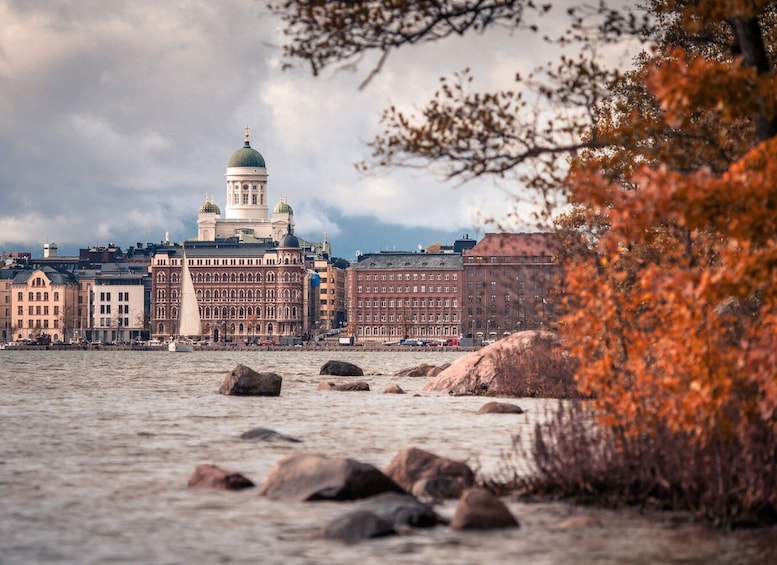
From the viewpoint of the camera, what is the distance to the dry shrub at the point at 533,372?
44.7m

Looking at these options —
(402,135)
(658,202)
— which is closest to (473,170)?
(402,135)

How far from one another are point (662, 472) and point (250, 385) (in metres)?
37.5

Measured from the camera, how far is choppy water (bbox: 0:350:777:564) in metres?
16.0

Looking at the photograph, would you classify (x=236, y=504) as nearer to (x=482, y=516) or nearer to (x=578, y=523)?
(x=482, y=516)

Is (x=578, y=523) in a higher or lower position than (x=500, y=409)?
lower

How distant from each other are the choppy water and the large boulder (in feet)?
16.1

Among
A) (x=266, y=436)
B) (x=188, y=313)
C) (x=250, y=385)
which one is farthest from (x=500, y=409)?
(x=188, y=313)

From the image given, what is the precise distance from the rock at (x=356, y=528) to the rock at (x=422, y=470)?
3.45 meters

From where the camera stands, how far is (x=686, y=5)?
61.8ft

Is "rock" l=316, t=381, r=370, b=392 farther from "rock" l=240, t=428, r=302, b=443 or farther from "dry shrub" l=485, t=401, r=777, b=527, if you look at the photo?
"dry shrub" l=485, t=401, r=777, b=527

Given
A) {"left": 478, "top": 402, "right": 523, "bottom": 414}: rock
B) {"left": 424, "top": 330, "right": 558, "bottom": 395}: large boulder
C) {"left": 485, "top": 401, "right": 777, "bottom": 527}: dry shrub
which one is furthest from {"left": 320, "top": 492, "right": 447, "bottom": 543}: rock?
{"left": 424, "top": 330, "right": 558, "bottom": 395}: large boulder

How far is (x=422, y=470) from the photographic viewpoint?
20953 mm

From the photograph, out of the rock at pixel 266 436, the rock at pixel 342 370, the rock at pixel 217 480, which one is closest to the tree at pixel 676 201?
the rock at pixel 217 480

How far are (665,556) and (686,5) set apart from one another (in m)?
7.76
